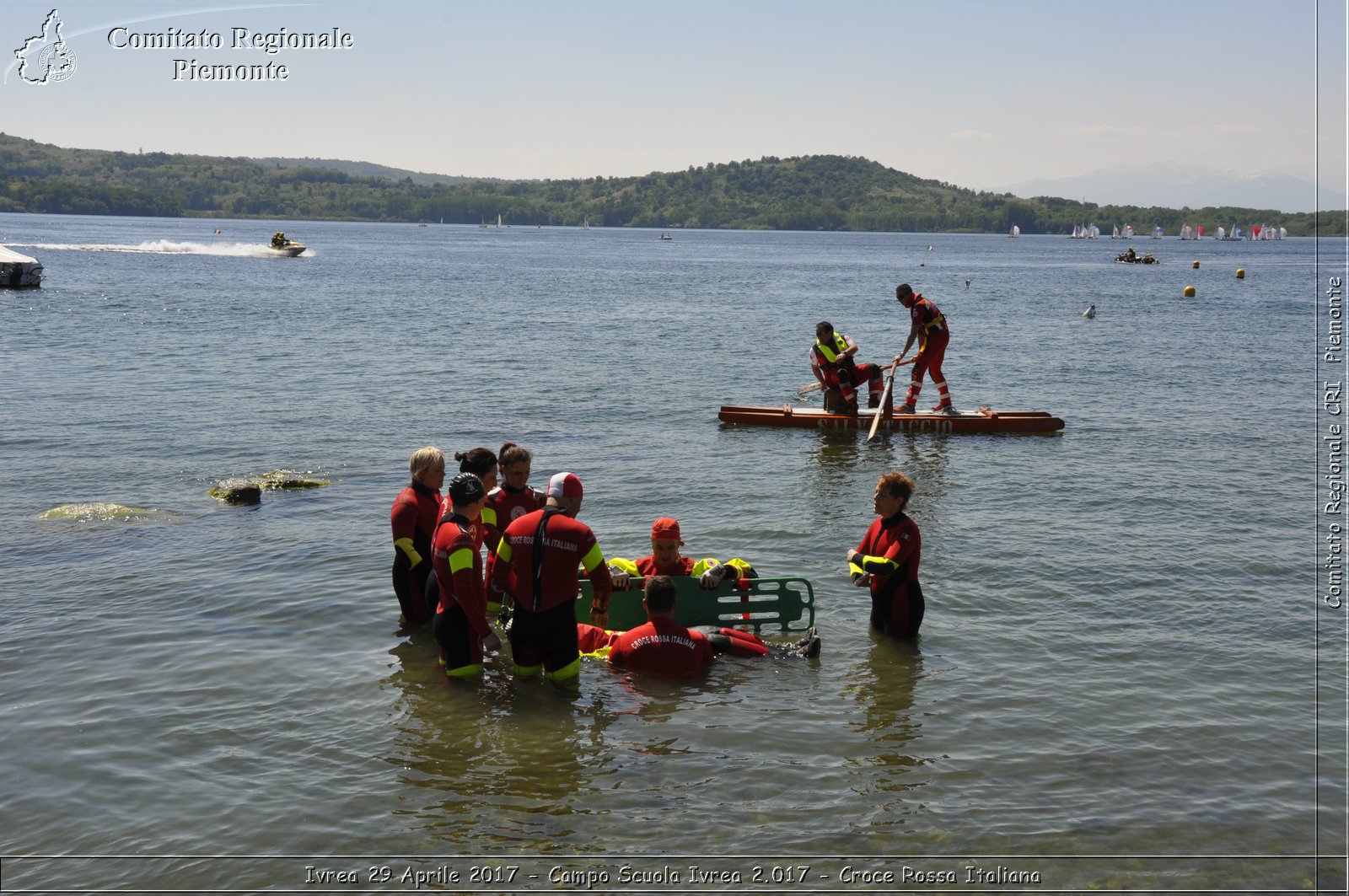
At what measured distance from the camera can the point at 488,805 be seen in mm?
7105

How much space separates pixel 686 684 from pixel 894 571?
2135 mm

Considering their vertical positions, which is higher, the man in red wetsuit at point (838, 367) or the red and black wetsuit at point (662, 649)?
the man in red wetsuit at point (838, 367)

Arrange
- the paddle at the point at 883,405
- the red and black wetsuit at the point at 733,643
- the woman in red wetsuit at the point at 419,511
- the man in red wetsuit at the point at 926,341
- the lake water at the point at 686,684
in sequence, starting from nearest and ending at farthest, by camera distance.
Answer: the lake water at the point at 686,684, the woman in red wetsuit at the point at 419,511, the red and black wetsuit at the point at 733,643, the paddle at the point at 883,405, the man in red wetsuit at the point at 926,341

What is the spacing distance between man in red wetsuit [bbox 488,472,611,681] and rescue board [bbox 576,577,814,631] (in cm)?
175

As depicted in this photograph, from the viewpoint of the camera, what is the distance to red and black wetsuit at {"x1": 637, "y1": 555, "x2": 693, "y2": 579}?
9766 mm

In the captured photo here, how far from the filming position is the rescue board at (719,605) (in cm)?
1013

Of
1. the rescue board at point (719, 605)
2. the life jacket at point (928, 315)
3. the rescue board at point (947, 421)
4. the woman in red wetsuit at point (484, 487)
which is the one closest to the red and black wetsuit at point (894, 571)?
the rescue board at point (719, 605)

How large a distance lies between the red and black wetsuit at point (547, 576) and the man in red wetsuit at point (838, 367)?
43.9 ft

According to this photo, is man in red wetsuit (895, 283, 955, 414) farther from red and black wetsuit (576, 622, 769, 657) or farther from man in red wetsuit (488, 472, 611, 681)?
man in red wetsuit (488, 472, 611, 681)

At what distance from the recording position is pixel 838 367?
2123cm

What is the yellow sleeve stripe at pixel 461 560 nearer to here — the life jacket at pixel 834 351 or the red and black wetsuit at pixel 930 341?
the life jacket at pixel 834 351

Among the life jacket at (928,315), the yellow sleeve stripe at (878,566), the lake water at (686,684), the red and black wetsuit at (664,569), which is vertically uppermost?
the life jacket at (928,315)

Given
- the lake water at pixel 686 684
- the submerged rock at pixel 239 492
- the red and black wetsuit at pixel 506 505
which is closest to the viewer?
the lake water at pixel 686 684

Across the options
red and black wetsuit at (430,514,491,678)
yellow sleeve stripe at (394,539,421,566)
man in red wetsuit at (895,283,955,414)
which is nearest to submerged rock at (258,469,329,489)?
yellow sleeve stripe at (394,539,421,566)
